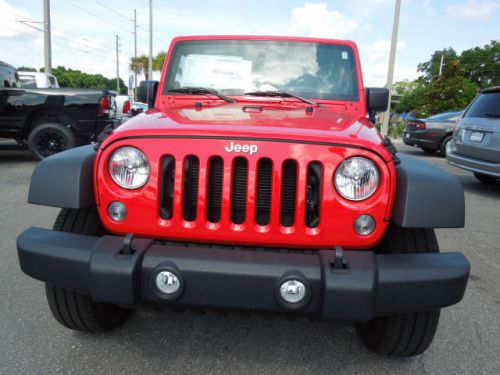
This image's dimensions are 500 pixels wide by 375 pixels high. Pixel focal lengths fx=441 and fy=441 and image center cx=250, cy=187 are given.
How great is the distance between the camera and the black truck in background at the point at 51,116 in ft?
26.7

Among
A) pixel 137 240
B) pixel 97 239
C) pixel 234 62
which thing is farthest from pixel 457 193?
pixel 234 62

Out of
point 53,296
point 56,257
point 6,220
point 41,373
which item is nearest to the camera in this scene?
point 56,257

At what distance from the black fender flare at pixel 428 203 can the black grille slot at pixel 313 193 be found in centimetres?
34

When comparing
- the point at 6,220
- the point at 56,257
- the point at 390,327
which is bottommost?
the point at 6,220

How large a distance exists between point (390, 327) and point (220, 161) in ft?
3.89

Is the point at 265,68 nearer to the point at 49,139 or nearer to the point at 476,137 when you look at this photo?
the point at 476,137

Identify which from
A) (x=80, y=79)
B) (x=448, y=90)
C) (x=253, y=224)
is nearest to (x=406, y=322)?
(x=253, y=224)

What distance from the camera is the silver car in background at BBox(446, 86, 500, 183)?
6520 mm

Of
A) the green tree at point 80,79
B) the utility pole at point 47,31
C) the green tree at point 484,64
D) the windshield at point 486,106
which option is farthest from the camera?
the green tree at point 80,79

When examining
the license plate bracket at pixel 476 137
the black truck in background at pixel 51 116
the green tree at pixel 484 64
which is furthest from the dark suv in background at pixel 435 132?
the green tree at pixel 484 64

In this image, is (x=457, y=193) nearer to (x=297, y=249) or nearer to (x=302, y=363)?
(x=297, y=249)

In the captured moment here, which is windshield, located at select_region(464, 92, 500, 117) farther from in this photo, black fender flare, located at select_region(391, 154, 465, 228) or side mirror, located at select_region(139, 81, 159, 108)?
black fender flare, located at select_region(391, 154, 465, 228)

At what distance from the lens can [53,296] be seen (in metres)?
2.28

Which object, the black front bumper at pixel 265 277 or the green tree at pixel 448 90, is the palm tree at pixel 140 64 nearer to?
the green tree at pixel 448 90
